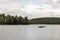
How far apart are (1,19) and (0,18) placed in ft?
6.08

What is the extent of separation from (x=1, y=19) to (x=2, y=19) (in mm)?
453

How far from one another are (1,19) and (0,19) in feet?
4.93

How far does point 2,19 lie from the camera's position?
185 feet

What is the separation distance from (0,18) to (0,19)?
3265mm

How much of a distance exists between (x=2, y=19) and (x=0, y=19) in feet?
6.17

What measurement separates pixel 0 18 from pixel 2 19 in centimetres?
170

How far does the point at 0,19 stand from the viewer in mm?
54531

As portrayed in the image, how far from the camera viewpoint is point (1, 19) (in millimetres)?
56031

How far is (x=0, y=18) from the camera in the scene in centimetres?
5772
